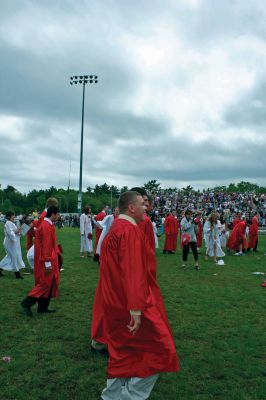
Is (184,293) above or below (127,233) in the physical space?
below

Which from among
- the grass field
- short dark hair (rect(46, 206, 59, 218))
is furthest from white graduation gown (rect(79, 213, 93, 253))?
short dark hair (rect(46, 206, 59, 218))

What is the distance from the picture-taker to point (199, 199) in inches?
2223

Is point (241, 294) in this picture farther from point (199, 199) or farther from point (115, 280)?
point (199, 199)

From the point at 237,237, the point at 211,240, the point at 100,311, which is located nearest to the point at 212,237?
the point at 211,240

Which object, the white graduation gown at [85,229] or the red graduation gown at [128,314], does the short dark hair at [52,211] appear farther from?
the white graduation gown at [85,229]

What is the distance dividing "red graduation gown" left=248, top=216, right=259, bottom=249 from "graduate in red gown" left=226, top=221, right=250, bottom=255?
122 cm

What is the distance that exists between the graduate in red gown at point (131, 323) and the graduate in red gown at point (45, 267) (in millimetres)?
3380

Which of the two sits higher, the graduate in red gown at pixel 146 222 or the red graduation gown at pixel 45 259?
the graduate in red gown at pixel 146 222

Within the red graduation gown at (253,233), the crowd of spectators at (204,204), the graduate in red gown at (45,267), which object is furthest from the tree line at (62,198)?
the graduate in red gown at (45,267)

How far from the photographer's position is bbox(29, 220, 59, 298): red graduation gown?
6.50 m

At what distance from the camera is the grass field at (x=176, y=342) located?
13.1 feet


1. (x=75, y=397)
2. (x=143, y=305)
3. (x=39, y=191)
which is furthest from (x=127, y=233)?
(x=39, y=191)

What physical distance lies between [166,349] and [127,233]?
1008 mm

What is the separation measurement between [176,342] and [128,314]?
2518mm
